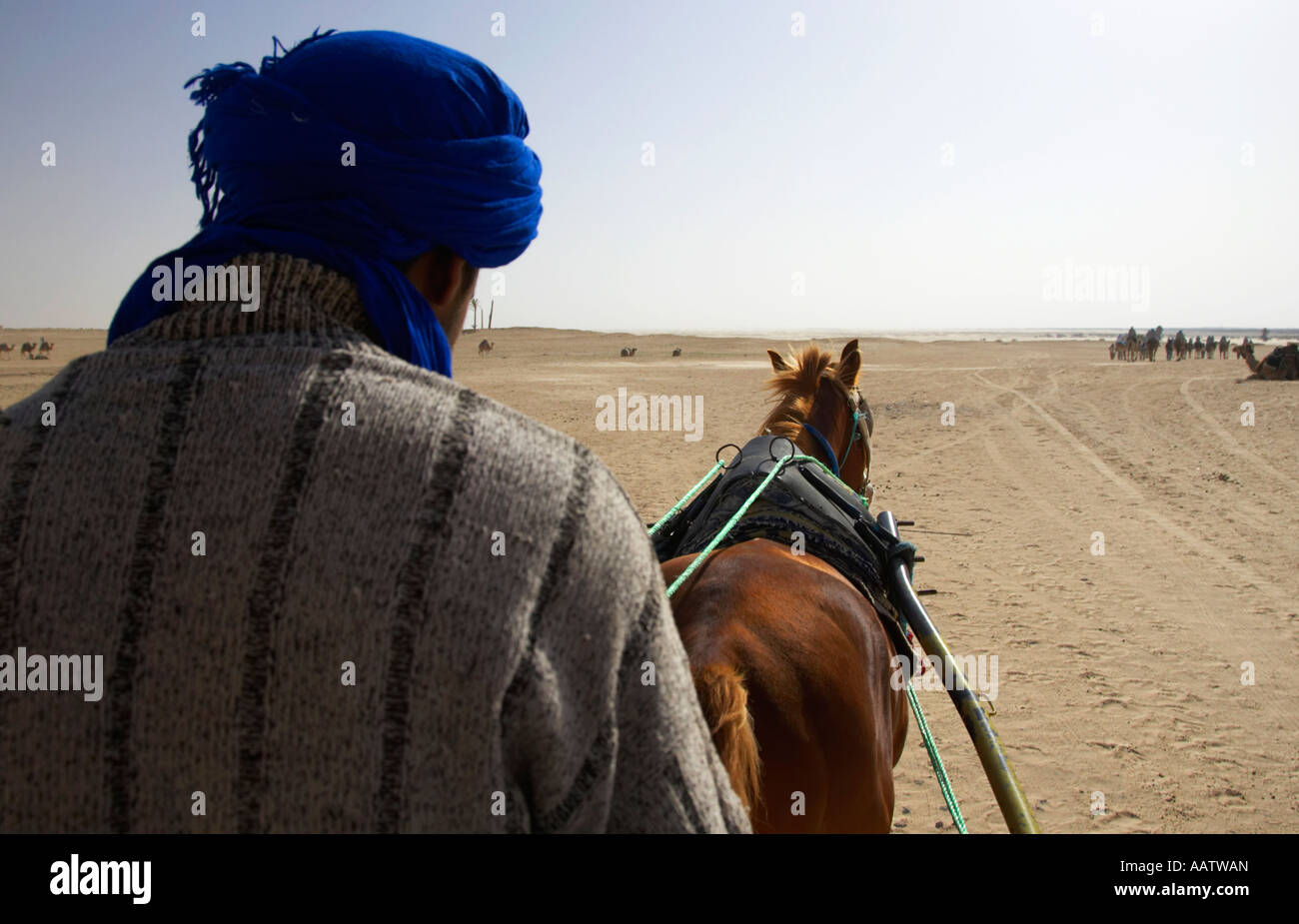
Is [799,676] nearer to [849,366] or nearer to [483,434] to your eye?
[483,434]

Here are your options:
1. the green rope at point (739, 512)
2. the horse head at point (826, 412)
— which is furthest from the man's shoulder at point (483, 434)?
the horse head at point (826, 412)

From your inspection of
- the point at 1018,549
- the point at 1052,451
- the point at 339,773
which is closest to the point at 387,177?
the point at 339,773

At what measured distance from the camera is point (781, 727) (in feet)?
7.88

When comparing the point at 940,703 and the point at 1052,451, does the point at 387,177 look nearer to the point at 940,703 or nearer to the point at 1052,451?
the point at 940,703

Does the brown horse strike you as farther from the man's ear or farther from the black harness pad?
the man's ear

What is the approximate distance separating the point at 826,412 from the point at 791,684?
101 inches

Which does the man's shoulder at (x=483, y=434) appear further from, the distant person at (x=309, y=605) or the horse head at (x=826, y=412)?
the horse head at (x=826, y=412)

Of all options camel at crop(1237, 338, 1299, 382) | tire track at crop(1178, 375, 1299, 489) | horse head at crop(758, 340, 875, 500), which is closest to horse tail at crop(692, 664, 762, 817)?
horse head at crop(758, 340, 875, 500)

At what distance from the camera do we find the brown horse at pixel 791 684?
2273 mm

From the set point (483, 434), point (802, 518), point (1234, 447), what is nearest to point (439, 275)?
point (483, 434)

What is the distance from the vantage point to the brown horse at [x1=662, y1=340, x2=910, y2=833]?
2.27 m

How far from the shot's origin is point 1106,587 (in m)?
7.74

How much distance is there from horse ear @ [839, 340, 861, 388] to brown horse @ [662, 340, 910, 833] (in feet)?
6.80
